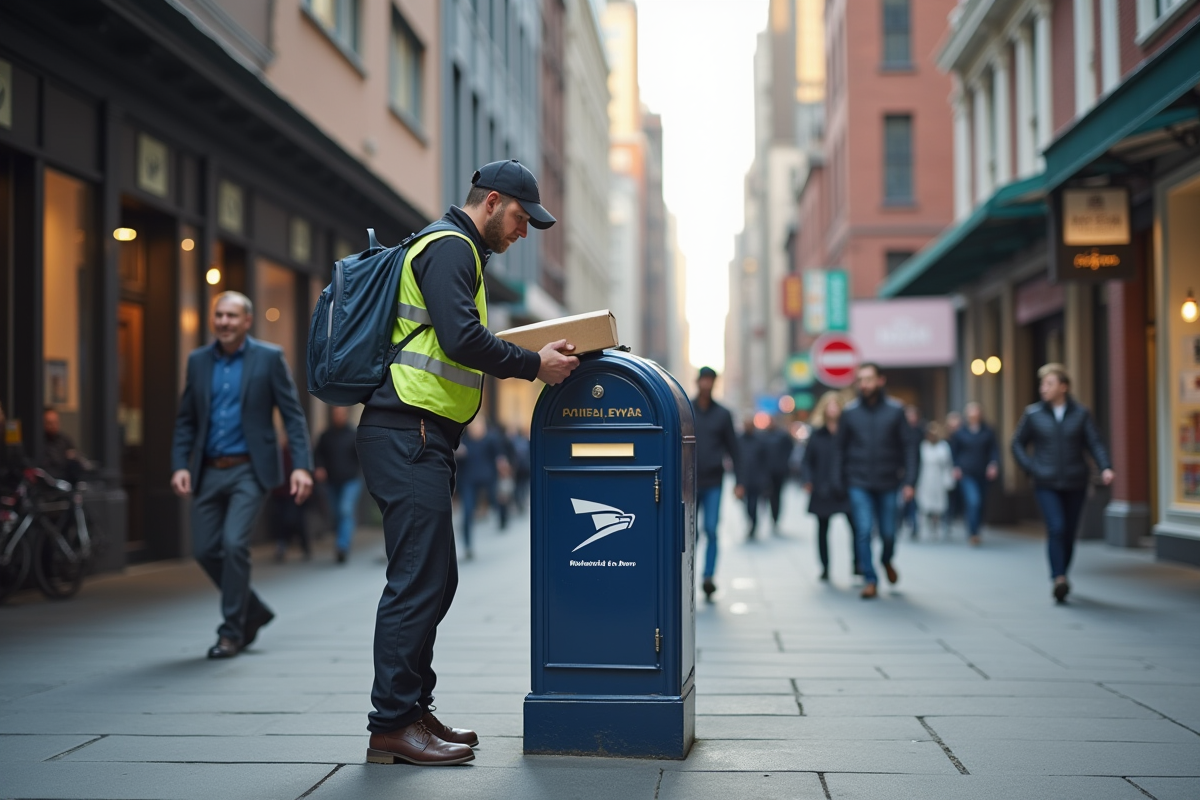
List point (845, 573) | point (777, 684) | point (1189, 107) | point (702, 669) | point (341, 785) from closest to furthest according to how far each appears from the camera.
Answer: point (341, 785) → point (777, 684) → point (702, 669) → point (1189, 107) → point (845, 573)

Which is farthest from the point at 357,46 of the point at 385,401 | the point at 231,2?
→ the point at 385,401

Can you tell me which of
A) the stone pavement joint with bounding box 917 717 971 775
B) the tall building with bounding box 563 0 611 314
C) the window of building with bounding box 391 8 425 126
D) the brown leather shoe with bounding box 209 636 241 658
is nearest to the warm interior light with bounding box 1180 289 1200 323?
the stone pavement joint with bounding box 917 717 971 775

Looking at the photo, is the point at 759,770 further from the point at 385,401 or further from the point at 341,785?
the point at 385,401

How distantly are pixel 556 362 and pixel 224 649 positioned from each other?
11.9 ft

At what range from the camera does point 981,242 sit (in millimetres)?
20484

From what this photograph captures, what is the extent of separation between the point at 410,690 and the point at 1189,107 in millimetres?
9285

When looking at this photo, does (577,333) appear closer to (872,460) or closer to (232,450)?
(232,450)

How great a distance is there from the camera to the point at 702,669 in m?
7.34

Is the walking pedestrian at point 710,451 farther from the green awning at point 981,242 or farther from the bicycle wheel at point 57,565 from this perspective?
the green awning at point 981,242

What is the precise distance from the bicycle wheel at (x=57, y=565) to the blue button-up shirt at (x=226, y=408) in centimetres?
310

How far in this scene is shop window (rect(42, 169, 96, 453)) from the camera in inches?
449

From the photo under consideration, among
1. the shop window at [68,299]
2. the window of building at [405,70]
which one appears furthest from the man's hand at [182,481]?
the window of building at [405,70]

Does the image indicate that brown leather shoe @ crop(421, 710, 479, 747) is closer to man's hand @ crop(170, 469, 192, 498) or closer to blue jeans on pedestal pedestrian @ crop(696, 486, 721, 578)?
man's hand @ crop(170, 469, 192, 498)

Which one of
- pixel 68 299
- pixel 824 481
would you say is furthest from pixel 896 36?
pixel 68 299
